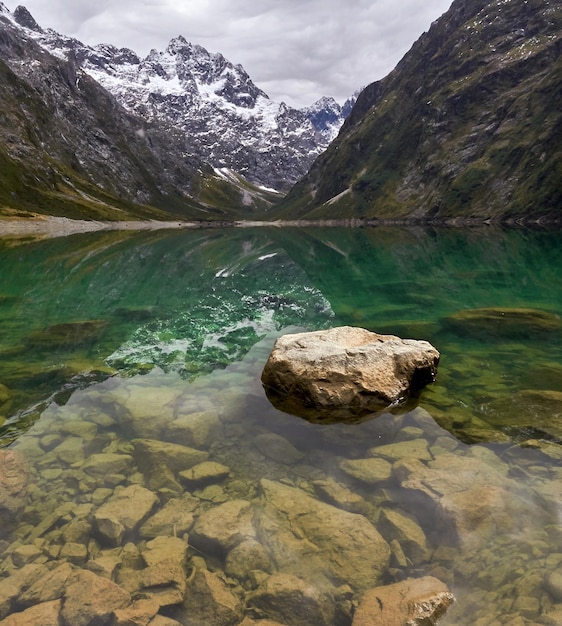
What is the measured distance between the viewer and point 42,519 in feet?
34.8

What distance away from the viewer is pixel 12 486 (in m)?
11.4

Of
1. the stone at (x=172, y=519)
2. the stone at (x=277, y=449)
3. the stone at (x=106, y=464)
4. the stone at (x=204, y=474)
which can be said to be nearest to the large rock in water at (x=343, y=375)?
the stone at (x=277, y=449)

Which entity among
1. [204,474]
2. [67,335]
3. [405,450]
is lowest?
[67,335]

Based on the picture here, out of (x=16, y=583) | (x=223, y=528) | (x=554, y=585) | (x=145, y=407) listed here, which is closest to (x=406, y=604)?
(x=554, y=585)

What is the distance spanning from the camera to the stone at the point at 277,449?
43.3 feet

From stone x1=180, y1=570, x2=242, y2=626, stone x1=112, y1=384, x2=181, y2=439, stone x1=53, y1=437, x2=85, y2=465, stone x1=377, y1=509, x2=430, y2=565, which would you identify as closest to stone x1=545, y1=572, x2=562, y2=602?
stone x1=377, y1=509, x2=430, y2=565

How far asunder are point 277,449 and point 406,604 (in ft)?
20.2

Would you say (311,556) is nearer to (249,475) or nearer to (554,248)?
(249,475)

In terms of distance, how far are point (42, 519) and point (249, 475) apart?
4999 mm

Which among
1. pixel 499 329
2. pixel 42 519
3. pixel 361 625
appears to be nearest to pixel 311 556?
pixel 361 625

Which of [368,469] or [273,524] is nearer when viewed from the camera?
[273,524]

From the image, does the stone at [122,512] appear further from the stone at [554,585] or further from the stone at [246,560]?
the stone at [554,585]

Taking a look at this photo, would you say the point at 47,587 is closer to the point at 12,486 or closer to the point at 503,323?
the point at 12,486

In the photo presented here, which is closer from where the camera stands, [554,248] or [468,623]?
[468,623]
